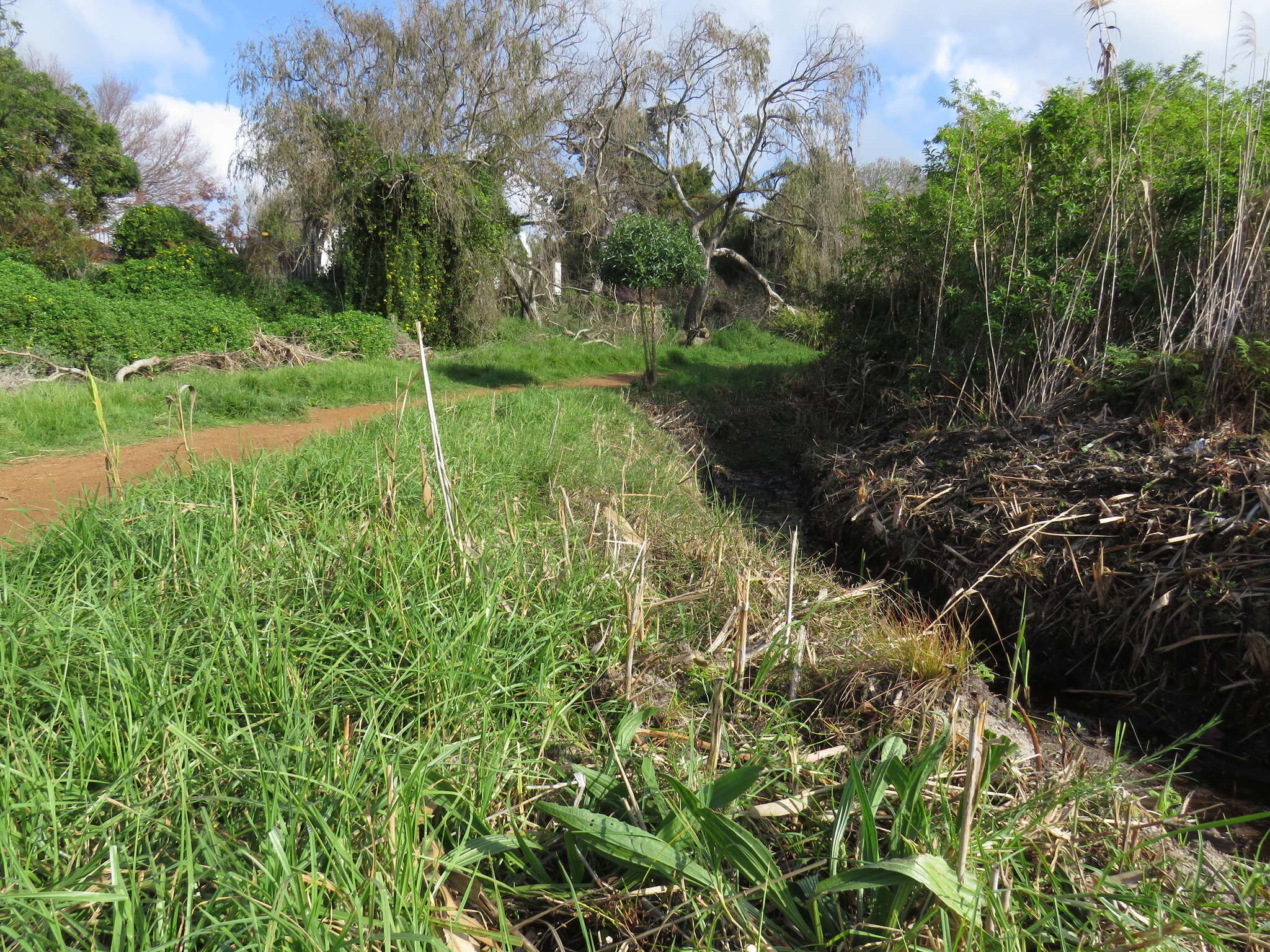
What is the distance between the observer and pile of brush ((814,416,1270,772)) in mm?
3275

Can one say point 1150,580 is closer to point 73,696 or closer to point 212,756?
point 212,756

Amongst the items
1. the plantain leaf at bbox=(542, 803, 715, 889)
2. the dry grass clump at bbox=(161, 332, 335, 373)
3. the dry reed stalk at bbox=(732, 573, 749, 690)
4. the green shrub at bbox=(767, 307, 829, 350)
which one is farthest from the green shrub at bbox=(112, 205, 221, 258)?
the plantain leaf at bbox=(542, 803, 715, 889)

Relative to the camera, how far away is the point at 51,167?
14734mm

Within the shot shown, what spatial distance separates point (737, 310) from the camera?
2034 cm

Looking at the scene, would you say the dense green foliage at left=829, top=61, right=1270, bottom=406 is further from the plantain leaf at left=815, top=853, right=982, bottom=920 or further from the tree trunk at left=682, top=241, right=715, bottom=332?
the tree trunk at left=682, top=241, right=715, bottom=332

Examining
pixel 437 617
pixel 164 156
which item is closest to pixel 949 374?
pixel 437 617

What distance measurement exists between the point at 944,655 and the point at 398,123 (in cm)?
1352

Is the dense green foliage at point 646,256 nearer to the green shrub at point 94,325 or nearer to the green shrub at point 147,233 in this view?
the green shrub at point 94,325

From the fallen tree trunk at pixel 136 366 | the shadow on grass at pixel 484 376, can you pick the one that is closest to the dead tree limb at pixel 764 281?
Answer: the shadow on grass at pixel 484 376

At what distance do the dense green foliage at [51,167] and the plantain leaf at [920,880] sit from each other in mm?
15283

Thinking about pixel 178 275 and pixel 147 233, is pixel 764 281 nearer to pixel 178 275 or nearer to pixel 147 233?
pixel 178 275

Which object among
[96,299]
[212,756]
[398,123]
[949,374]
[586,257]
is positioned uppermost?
[398,123]

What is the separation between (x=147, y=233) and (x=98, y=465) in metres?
9.95

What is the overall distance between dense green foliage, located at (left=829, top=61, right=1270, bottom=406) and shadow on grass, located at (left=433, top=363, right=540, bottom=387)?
5.76 meters
